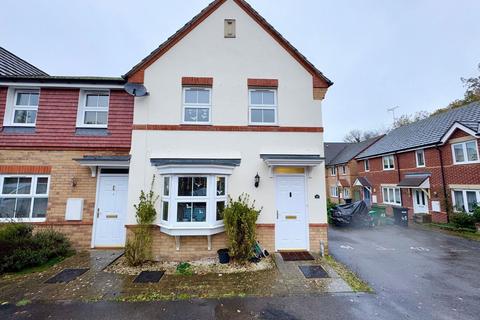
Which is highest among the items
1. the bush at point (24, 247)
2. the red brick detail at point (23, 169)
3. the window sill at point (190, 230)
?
the red brick detail at point (23, 169)

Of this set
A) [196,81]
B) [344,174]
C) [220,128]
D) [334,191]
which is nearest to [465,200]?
[344,174]

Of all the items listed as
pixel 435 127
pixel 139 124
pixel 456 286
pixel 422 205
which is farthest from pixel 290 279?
pixel 435 127

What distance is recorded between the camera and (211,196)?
707 cm

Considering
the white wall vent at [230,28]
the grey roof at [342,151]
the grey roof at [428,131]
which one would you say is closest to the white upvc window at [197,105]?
the white wall vent at [230,28]

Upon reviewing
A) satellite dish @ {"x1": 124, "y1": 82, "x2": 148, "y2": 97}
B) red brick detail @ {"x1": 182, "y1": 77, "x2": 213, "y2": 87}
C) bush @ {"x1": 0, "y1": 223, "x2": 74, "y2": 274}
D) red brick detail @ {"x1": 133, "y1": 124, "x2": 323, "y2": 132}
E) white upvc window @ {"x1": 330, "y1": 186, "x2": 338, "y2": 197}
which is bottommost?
bush @ {"x1": 0, "y1": 223, "x2": 74, "y2": 274}

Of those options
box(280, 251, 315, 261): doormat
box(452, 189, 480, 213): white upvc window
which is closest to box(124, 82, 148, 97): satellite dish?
box(280, 251, 315, 261): doormat

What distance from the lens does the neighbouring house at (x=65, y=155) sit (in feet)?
26.2

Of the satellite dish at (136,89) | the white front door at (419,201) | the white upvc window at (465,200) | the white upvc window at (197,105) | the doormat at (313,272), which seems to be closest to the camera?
the doormat at (313,272)

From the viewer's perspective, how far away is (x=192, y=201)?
7.00 metres

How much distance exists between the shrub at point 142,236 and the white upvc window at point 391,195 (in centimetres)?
2017

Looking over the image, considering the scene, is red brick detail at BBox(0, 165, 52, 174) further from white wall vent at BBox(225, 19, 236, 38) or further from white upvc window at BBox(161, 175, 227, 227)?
white wall vent at BBox(225, 19, 236, 38)

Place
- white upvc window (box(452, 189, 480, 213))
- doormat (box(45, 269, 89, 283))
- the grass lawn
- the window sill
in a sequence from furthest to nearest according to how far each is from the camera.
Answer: white upvc window (box(452, 189, 480, 213)) → the grass lawn → the window sill → doormat (box(45, 269, 89, 283))

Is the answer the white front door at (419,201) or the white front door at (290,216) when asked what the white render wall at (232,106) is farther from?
the white front door at (419,201)

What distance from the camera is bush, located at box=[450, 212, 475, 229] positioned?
12346mm
